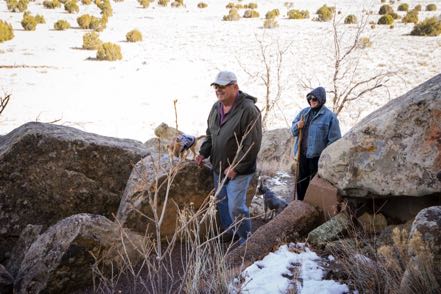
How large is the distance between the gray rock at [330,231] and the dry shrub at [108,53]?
1618cm

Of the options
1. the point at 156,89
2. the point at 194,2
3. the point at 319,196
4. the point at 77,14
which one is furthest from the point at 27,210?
the point at 194,2

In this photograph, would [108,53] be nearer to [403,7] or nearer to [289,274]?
[289,274]

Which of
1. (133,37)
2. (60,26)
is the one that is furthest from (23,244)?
(60,26)

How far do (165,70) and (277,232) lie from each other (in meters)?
14.1

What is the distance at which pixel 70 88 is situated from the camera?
573 inches

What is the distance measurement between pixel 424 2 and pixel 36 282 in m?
37.4

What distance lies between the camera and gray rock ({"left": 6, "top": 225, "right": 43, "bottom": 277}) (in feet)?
13.2

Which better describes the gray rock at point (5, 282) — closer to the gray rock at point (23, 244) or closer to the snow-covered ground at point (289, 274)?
the gray rock at point (23, 244)

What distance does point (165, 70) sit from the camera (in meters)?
16.9

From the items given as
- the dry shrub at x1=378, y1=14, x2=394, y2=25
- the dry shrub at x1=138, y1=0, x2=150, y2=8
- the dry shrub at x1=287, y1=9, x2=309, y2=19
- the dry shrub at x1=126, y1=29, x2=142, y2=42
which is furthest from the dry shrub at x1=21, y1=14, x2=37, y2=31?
the dry shrub at x1=378, y1=14, x2=394, y2=25

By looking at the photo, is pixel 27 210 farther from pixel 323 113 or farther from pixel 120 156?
pixel 323 113

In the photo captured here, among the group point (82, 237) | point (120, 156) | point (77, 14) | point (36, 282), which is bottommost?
point (36, 282)

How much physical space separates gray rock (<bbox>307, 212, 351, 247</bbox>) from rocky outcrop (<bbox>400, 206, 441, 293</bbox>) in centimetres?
118

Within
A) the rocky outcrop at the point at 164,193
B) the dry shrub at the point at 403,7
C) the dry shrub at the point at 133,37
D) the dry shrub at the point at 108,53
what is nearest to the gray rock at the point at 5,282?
the rocky outcrop at the point at 164,193
